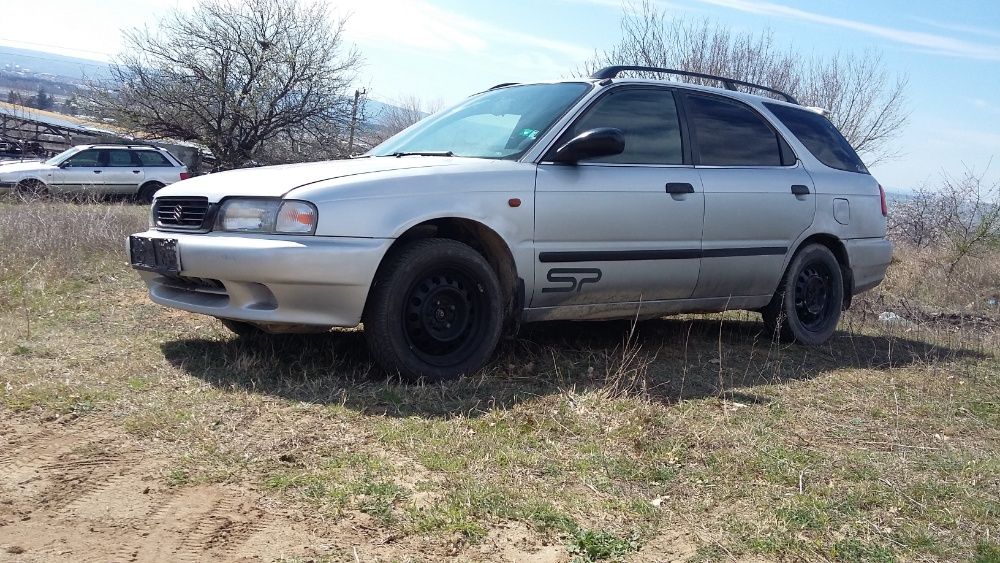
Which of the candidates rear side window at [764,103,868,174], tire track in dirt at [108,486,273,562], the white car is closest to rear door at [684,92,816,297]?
rear side window at [764,103,868,174]

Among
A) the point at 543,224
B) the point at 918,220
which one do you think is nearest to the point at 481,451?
the point at 543,224

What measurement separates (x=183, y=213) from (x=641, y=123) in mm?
2733

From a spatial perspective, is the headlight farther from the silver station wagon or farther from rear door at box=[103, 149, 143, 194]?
rear door at box=[103, 149, 143, 194]

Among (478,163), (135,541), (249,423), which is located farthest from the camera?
(478,163)

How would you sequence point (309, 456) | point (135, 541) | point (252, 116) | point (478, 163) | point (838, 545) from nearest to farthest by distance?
point (135, 541) → point (838, 545) → point (309, 456) → point (478, 163) → point (252, 116)

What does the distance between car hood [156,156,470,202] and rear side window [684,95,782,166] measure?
71.2 inches

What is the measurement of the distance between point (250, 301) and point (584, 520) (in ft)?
7.06

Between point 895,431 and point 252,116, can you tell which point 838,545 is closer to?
point 895,431

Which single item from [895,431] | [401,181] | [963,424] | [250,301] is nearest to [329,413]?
[250,301]

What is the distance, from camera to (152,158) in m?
20.5

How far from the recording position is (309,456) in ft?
11.6

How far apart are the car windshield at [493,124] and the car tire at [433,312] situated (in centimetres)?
77

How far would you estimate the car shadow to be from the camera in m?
4.43

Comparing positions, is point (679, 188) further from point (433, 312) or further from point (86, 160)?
point (86, 160)
